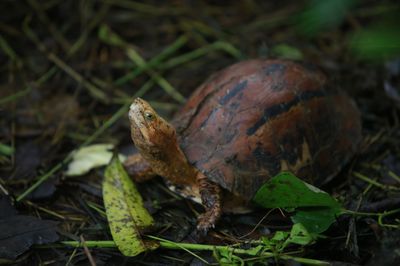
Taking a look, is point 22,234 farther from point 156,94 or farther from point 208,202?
point 156,94

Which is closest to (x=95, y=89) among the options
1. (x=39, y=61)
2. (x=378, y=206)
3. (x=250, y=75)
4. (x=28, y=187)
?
(x=39, y=61)

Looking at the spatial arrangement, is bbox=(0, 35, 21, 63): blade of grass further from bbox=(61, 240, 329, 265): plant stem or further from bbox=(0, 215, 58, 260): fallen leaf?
bbox=(61, 240, 329, 265): plant stem

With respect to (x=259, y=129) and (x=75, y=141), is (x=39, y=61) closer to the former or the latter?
(x=75, y=141)

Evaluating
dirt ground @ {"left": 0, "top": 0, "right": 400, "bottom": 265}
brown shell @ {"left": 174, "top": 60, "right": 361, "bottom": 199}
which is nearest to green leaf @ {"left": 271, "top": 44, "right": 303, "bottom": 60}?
dirt ground @ {"left": 0, "top": 0, "right": 400, "bottom": 265}

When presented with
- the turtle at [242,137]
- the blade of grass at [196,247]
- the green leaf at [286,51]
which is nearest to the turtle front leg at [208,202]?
the turtle at [242,137]

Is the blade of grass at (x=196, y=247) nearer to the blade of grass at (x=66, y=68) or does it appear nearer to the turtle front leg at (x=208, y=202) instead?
the turtle front leg at (x=208, y=202)
